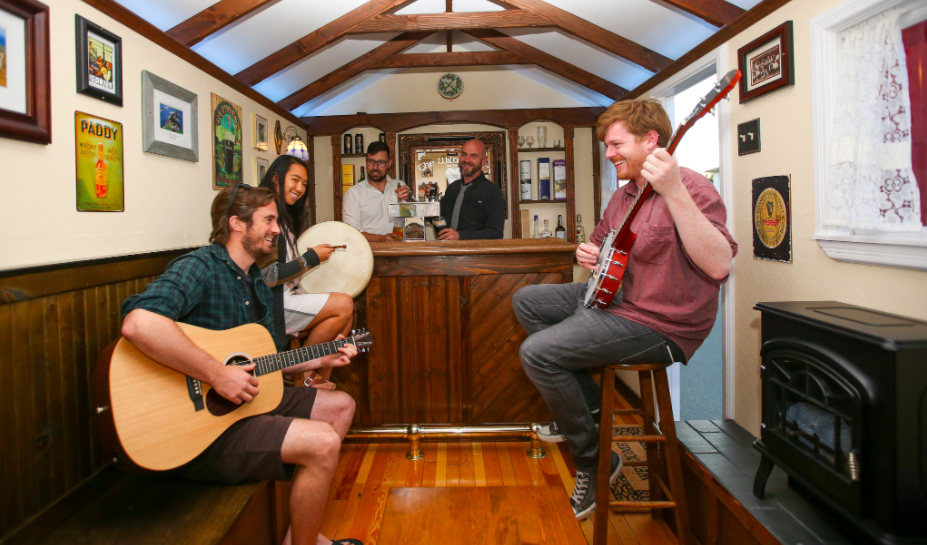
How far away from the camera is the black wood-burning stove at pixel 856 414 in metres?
1.14

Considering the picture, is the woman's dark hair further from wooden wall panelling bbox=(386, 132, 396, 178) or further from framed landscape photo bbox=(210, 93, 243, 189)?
wooden wall panelling bbox=(386, 132, 396, 178)

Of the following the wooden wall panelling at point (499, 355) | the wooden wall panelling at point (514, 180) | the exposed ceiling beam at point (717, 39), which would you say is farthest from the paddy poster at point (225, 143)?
the exposed ceiling beam at point (717, 39)

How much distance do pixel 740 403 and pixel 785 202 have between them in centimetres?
102

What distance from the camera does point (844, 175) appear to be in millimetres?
1844

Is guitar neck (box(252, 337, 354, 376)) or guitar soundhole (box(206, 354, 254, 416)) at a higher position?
guitar neck (box(252, 337, 354, 376))

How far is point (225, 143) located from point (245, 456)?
7.79ft

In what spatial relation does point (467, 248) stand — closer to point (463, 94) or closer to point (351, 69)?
point (351, 69)

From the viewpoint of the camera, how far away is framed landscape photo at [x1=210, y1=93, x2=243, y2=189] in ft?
10.6

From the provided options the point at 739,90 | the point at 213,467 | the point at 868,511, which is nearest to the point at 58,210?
the point at 213,467

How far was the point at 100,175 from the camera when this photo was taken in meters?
2.12

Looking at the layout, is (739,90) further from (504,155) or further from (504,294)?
(504,155)

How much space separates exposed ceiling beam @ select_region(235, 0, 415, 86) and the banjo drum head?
1.61m

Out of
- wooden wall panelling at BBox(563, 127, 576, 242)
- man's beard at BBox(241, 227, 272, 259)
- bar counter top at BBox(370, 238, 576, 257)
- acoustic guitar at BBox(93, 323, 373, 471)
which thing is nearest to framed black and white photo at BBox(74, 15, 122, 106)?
man's beard at BBox(241, 227, 272, 259)

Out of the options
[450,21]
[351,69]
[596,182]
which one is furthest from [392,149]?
[596,182]
